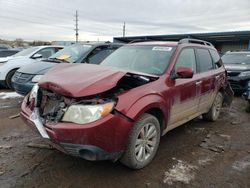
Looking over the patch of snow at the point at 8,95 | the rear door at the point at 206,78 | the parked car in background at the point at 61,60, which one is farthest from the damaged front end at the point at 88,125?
the patch of snow at the point at 8,95

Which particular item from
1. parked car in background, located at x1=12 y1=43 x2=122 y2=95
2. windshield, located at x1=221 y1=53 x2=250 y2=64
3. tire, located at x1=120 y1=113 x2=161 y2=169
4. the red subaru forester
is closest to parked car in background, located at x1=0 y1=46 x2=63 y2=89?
parked car in background, located at x1=12 y1=43 x2=122 y2=95

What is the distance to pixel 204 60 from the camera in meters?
5.50

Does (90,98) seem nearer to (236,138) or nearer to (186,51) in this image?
(186,51)

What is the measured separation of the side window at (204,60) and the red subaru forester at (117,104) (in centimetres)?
56

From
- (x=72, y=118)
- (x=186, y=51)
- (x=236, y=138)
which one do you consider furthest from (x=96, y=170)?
(x=236, y=138)

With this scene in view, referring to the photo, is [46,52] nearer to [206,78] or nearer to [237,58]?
[206,78]

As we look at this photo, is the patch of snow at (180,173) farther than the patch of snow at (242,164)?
No

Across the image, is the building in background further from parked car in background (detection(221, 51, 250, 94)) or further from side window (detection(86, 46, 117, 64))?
side window (detection(86, 46, 117, 64))

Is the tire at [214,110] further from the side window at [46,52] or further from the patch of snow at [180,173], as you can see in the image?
the side window at [46,52]

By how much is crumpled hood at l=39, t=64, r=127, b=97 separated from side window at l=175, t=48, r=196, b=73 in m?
1.40

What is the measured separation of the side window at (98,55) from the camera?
7.33 metres

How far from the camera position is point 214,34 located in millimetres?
24344

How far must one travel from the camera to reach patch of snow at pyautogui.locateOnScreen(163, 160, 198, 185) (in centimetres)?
345

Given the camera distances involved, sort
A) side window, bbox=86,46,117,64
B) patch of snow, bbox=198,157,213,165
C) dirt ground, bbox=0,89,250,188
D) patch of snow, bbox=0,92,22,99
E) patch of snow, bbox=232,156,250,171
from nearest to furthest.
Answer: dirt ground, bbox=0,89,250,188 < patch of snow, bbox=232,156,250,171 < patch of snow, bbox=198,157,213,165 < side window, bbox=86,46,117,64 < patch of snow, bbox=0,92,22,99
